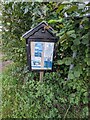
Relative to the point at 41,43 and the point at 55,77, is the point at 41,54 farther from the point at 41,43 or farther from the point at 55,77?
the point at 55,77

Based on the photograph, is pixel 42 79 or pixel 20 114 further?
pixel 42 79

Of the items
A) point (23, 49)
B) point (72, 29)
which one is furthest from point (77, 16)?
point (23, 49)

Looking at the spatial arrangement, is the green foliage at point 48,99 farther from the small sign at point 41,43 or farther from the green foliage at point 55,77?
the small sign at point 41,43

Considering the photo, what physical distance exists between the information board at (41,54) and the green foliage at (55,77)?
6cm

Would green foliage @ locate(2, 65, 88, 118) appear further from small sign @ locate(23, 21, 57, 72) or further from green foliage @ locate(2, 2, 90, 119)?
small sign @ locate(23, 21, 57, 72)

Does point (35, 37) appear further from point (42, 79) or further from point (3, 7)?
point (3, 7)

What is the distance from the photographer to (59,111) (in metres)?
1.55

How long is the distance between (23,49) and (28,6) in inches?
17.5

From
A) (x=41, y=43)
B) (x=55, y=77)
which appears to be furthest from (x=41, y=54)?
(x=55, y=77)

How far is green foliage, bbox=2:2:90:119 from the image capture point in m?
1.36

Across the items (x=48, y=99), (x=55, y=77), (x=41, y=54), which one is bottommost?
(x=48, y=99)

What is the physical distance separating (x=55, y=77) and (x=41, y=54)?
270mm

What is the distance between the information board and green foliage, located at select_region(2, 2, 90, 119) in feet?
Answer: 0.20

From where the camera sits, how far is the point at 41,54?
1.62m
